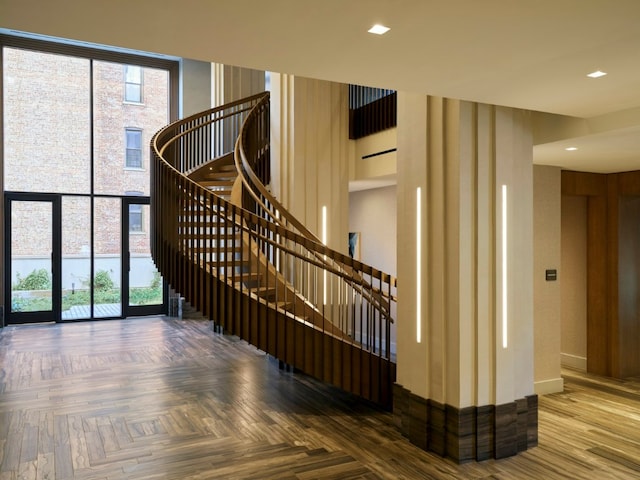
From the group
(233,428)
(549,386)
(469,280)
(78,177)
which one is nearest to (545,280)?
(549,386)

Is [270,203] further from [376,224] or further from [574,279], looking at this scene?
[574,279]

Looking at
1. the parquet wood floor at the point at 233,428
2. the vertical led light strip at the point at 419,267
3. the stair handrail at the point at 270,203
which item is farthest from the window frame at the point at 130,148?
the vertical led light strip at the point at 419,267

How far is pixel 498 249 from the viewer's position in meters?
4.23

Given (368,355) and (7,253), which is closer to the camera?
(368,355)

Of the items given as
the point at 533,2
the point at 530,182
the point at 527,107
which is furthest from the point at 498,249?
the point at 533,2

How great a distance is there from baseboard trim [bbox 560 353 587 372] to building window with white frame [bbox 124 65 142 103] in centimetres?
949

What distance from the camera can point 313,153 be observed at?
23.6 feet

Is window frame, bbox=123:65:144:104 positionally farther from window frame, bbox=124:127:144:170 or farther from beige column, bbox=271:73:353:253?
beige column, bbox=271:73:353:253

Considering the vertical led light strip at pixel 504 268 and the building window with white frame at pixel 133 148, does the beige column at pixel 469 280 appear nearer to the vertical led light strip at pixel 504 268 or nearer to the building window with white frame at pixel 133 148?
the vertical led light strip at pixel 504 268

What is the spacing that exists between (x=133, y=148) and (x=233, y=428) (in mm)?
8118

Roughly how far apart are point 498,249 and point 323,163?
352 centimetres

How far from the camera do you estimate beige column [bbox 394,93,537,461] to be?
13.4 feet

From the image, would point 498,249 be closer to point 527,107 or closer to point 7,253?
point 527,107

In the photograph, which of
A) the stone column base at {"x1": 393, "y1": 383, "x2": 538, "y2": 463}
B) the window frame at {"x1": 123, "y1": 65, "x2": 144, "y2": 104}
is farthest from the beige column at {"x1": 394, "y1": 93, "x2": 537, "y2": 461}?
the window frame at {"x1": 123, "y1": 65, "x2": 144, "y2": 104}
